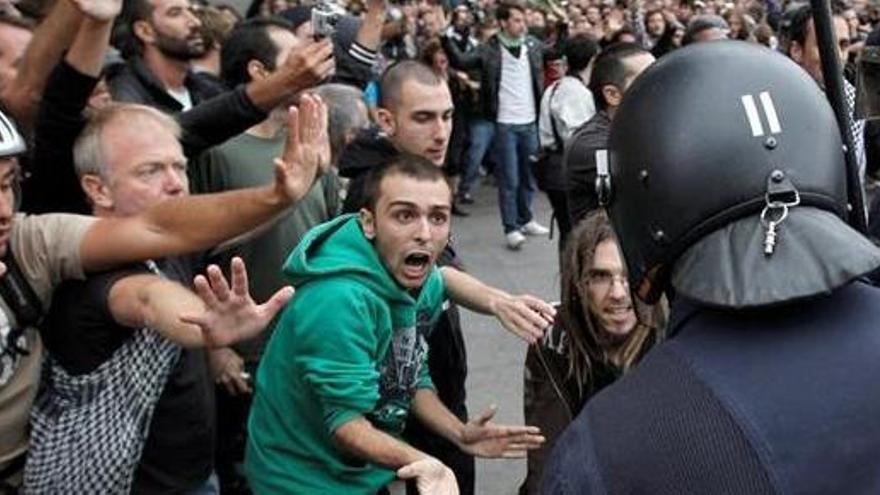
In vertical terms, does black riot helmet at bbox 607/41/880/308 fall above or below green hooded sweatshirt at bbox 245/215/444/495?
above

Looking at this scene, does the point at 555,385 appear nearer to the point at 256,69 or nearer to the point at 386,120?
the point at 386,120

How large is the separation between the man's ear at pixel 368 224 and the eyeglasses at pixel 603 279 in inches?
22.1

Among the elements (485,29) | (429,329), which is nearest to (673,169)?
(429,329)

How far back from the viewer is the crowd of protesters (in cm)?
203

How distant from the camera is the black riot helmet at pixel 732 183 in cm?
115

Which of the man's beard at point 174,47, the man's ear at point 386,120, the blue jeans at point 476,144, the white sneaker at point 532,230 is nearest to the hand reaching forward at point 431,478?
the man's ear at point 386,120

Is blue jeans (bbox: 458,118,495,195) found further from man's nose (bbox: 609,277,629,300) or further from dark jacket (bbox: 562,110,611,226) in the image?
man's nose (bbox: 609,277,629,300)

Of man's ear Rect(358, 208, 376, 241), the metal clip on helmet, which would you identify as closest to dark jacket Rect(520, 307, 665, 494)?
man's ear Rect(358, 208, 376, 241)

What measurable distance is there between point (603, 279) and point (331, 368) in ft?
2.62

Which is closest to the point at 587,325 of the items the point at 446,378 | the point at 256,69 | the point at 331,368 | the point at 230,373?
the point at 446,378

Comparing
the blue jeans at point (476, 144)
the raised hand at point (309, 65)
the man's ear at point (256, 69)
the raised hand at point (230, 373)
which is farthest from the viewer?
the blue jeans at point (476, 144)

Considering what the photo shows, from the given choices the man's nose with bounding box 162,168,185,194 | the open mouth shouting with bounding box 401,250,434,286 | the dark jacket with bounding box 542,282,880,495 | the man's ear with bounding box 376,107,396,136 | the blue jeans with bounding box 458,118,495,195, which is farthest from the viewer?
the blue jeans with bounding box 458,118,495,195

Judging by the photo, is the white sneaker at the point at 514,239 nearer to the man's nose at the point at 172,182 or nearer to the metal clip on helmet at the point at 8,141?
the man's nose at the point at 172,182

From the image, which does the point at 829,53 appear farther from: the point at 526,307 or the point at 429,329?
the point at 429,329
